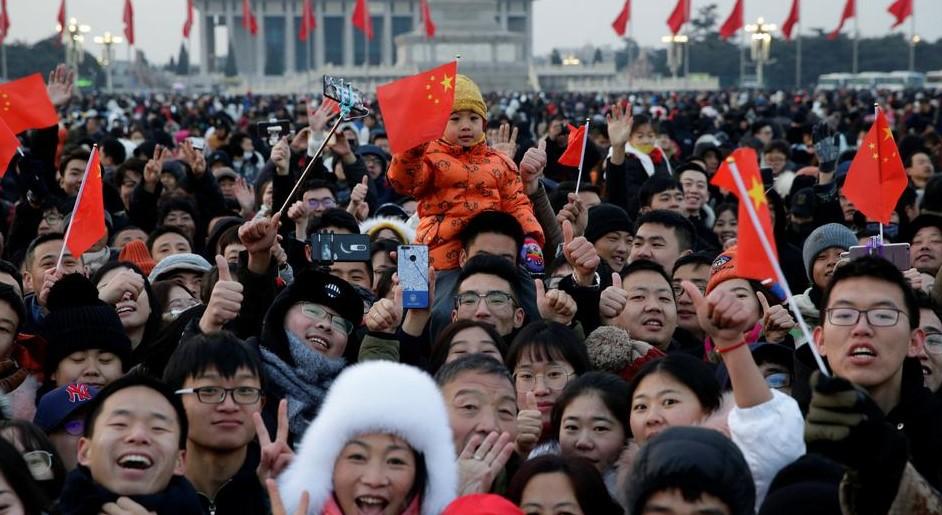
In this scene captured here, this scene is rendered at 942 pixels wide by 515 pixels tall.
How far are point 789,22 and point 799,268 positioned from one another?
→ 141 ft

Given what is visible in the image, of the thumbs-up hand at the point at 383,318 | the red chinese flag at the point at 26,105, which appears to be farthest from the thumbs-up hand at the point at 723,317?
the red chinese flag at the point at 26,105

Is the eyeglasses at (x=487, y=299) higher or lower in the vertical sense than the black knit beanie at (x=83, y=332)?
higher

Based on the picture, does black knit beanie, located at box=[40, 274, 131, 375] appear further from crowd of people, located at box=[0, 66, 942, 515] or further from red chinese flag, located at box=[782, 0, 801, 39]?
red chinese flag, located at box=[782, 0, 801, 39]

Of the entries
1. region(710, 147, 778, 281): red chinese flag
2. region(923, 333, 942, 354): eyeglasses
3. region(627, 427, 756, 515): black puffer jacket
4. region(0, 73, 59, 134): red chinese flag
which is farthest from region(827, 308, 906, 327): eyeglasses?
region(0, 73, 59, 134): red chinese flag

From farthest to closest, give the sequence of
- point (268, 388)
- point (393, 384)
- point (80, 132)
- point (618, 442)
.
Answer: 1. point (80, 132)
2. point (268, 388)
3. point (618, 442)
4. point (393, 384)

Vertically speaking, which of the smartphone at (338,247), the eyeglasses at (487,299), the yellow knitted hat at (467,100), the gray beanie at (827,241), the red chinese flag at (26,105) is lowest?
the eyeglasses at (487,299)

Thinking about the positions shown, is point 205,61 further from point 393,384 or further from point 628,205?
point 393,384

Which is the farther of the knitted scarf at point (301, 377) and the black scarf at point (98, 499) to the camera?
the knitted scarf at point (301, 377)

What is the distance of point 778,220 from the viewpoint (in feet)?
30.9

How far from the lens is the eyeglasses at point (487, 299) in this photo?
20.6 feet

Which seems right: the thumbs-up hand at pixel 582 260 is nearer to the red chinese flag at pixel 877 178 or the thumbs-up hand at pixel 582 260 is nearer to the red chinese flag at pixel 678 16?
the red chinese flag at pixel 877 178

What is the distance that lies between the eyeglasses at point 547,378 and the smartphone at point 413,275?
Answer: 722mm

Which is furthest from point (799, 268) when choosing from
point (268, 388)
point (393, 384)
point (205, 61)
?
point (205, 61)

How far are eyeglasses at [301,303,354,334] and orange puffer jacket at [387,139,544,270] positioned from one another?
5.35 ft
